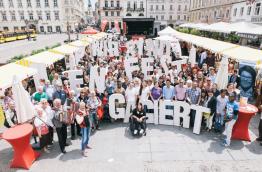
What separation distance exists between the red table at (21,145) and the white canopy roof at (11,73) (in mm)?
2726

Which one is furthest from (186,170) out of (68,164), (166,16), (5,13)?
(5,13)

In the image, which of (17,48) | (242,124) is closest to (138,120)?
(242,124)

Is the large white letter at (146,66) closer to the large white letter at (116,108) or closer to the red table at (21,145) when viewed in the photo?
the large white letter at (116,108)

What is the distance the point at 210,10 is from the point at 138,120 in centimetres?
4688

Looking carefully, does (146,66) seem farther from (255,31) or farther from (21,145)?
(255,31)

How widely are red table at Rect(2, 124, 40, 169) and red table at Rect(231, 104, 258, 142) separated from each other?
6545 mm

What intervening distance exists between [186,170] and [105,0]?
71695 mm

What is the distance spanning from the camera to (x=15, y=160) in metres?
5.91

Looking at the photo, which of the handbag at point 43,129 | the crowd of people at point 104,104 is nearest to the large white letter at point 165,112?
the crowd of people at point 104,104

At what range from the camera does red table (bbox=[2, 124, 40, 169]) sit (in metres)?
5.68

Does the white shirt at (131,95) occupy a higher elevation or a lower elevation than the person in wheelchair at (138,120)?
higher

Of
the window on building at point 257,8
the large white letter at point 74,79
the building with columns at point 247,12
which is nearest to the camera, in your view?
the large white letter at point 74,79

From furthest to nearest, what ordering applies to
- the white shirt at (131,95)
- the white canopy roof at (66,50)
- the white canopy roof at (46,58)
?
the white canopy roof at (66,50) → the white canopy roof at (46,58) → the white shirt at (131,95)

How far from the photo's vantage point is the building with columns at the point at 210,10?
39250mm
